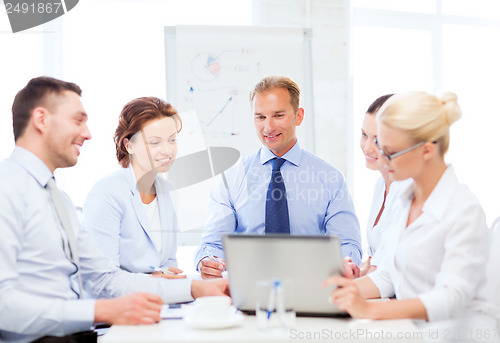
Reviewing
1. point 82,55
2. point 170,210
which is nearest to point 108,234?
point 170,210

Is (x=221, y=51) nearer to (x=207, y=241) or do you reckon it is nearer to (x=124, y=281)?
(x=207, y=241)

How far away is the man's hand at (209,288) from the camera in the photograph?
5.64 ft

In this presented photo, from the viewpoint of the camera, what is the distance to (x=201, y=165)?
362cm

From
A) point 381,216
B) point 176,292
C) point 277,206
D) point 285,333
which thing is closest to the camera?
point 285,333

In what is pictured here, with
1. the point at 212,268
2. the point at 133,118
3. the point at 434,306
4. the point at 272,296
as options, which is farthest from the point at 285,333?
the point at 133,118

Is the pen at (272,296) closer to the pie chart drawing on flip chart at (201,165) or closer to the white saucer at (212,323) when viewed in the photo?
the white saucer at (212,323)

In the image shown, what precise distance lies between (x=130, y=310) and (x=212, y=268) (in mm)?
833

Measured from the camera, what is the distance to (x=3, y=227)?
1.54 m

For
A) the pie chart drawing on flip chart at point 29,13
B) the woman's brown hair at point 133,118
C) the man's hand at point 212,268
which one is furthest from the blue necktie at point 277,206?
the pie chart drawing on flip chart at point 29,13

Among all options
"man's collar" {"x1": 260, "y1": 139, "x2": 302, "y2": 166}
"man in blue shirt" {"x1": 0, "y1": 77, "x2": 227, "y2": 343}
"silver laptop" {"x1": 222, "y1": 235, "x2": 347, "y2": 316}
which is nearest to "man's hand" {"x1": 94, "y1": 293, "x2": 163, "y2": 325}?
"man in blue shirt" {"x1": 0, "y1": 77, "x2": 227, "y2": 343}

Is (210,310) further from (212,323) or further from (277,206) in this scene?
(277,206)

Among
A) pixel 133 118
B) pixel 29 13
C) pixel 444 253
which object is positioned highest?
pixel 29 13

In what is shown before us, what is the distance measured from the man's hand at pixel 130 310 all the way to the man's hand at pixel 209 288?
0.79 feet

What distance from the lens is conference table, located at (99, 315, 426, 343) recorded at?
4.25 ft
